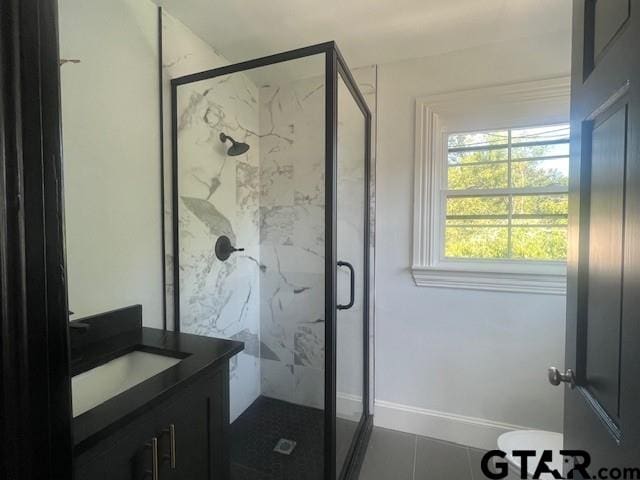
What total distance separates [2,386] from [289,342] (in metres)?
1.64

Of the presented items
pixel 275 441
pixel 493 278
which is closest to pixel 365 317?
pixel 493 278

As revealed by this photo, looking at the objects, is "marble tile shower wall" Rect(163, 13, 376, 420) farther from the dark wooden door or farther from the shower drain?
the dark wooden door

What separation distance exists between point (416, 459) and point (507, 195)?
1689mm

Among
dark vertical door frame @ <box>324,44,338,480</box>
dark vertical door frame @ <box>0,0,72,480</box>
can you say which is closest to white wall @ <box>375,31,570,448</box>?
dark vertical door frame @ <box>324,44,338,480</box>

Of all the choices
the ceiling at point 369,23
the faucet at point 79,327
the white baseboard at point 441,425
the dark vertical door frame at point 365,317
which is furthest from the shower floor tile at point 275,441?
the ceiling at point 369,23

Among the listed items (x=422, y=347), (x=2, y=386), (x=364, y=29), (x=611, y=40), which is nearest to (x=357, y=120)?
(x=364, y=29)

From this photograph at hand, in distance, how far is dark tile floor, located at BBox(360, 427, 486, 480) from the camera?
5.64 feet

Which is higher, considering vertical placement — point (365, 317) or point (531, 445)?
point (365, 317)

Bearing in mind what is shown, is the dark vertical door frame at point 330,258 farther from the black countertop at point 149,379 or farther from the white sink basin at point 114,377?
the white sink basin at point 114,377

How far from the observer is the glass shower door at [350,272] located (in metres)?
1.58

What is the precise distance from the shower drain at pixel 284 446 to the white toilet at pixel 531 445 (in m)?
1.11

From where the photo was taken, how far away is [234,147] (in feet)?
6.15

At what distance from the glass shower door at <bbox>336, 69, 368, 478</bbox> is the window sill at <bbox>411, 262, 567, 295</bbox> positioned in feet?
1.43

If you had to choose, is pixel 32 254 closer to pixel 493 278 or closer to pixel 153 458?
pixel 153 458
